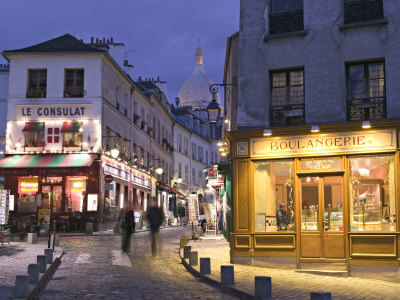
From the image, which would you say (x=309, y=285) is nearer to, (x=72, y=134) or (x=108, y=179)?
(x=108, y=179)

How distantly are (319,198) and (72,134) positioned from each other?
1882 cm

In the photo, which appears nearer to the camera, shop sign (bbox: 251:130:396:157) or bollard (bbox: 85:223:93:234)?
shop sign (bbox: 251:130:396:157)

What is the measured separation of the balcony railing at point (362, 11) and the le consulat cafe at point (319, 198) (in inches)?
107

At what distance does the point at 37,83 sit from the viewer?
3009 centimetres

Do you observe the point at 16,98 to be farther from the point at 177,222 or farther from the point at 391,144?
the point at 391,144

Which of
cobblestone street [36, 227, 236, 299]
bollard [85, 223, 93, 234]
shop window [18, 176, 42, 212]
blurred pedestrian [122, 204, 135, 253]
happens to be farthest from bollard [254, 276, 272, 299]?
shop window [18, 176, 42, 212]

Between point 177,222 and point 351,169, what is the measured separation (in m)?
33.0

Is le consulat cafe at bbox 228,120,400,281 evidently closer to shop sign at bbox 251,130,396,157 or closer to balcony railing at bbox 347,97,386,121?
shop sign at bbox 251,130,396,157

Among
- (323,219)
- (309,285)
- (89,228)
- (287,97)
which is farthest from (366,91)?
(89,228)

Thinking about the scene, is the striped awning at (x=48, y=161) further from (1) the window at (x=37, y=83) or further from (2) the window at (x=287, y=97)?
(2) the window at (x=287, y=97)

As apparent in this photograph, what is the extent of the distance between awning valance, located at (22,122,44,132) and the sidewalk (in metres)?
18.3

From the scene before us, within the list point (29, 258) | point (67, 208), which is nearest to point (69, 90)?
point (67, 208)

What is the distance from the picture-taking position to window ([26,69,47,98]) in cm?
2959

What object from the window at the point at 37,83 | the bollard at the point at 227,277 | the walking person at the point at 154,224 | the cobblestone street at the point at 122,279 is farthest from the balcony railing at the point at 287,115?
the window at the point at 37,83
